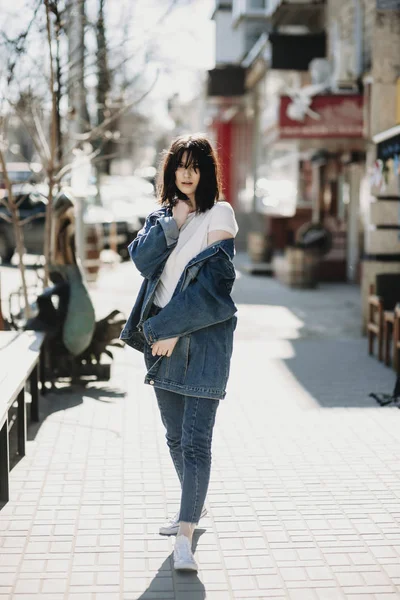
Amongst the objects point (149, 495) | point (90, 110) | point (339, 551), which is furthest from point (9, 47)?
point (90, 110)

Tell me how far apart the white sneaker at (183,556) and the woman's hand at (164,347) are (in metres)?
0.84

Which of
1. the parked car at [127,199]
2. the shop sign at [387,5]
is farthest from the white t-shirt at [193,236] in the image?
the parked car at [127,199]

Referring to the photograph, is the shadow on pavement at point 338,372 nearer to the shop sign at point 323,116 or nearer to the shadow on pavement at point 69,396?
the shadow on pavement at point 69,396

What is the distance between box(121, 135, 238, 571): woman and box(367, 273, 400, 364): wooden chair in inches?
221

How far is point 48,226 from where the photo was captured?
8984 millimetres

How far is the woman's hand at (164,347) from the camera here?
164 inches

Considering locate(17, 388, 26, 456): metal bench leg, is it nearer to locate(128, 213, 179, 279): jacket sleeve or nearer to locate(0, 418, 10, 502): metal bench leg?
locate(0, 418, 10, 502): metal bench leg

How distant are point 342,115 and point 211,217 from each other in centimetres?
1284

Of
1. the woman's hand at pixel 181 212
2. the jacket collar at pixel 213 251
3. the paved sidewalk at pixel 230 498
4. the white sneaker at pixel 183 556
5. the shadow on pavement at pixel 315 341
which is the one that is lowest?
the shadow on pavement at pixel 315 341

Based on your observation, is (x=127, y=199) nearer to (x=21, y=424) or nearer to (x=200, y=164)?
(x=21, y=424)

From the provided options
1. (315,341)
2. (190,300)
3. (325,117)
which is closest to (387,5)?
(315,341)

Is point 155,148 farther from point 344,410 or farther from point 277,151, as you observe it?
point 344,410

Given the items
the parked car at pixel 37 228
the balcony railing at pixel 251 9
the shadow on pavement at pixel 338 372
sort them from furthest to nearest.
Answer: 1. the balcony railing at pixel 251 9
2. the parked car at pixel 37 228
3. the shadow on pavement at pixel 338 372

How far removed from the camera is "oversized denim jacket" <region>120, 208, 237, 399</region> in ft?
13.6
